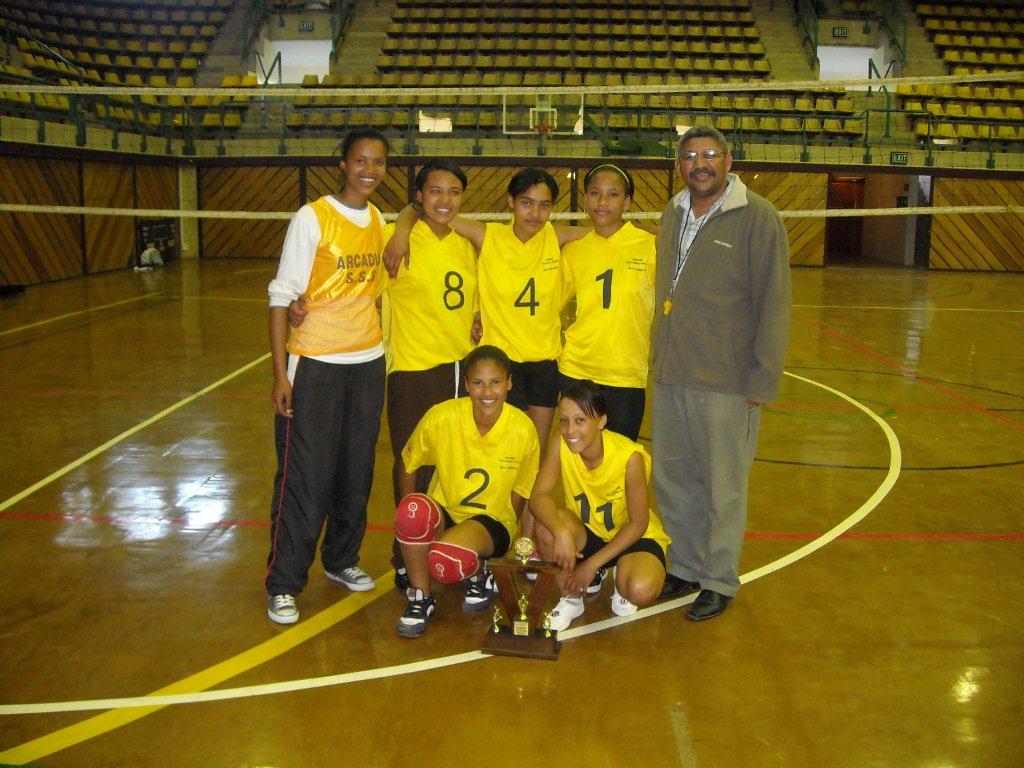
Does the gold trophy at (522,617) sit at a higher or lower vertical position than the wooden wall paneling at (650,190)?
lower

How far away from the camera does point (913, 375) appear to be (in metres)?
8.04

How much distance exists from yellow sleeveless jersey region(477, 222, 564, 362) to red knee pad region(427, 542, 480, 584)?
0.79 meters

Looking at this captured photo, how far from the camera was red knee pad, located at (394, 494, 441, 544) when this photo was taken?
3.31 metres

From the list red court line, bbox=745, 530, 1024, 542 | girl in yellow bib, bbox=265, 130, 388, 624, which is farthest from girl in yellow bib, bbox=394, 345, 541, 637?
red court line, bbox=745, 530, 1024, 542

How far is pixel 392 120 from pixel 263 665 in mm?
16561

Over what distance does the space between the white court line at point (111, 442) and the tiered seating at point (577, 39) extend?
14.5m

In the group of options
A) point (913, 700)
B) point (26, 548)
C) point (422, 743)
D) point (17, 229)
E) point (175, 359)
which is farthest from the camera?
point (17, 229)

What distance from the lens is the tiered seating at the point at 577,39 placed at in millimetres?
20578

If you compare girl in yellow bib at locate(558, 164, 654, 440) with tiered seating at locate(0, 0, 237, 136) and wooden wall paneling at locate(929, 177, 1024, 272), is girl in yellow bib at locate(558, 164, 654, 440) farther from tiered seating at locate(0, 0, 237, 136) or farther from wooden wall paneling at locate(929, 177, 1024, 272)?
wooden wall paneling at locate(929, 177, 1024, 272)

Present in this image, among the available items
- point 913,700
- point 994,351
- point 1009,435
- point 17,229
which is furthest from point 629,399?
point 17,229

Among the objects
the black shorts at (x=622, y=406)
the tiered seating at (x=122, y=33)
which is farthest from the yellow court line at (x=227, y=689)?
the tiered seating at (x=122, y=33)

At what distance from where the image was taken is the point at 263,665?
2.97 meters

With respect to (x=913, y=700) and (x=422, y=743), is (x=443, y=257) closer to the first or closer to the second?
(x=422, y=743)

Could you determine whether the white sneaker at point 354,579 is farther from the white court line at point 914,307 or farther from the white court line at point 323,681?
the white court line at point 914,307
